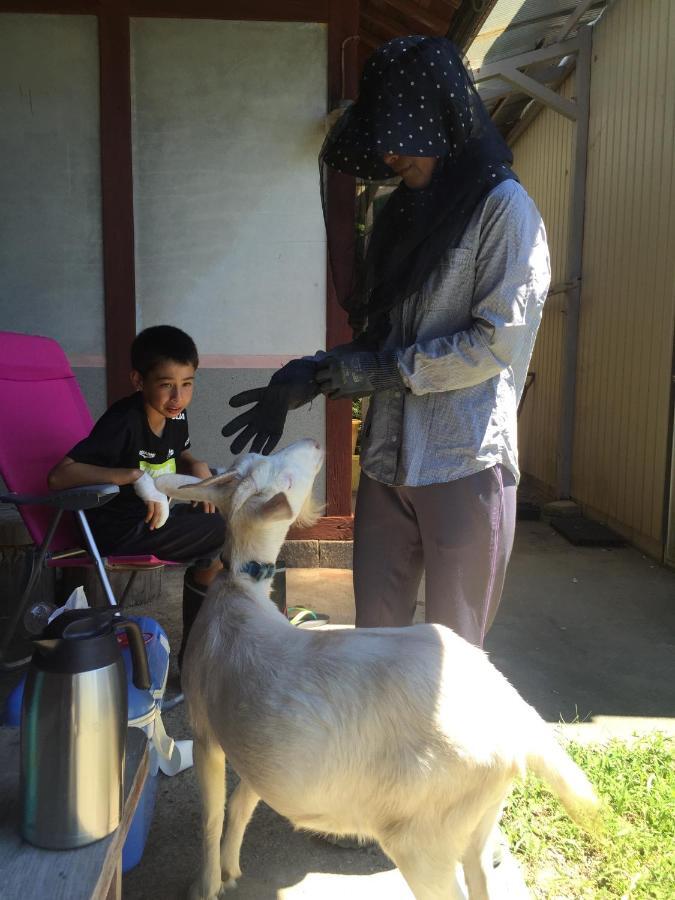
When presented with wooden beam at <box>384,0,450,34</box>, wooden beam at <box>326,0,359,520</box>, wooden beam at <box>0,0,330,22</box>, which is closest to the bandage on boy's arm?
wooden beam at <box>326,0,359,520</box>

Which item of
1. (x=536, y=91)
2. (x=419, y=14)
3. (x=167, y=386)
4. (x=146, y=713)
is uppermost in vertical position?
(x=536, y=91)

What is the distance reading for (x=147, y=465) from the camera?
3.30 m

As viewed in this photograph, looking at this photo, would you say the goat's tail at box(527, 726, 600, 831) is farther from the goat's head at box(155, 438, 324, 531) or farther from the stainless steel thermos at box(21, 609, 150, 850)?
the stainless steel thermos at box(21, 609, 150, 850)

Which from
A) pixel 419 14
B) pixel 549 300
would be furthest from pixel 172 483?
pixel 549 300

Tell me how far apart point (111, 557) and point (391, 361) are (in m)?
1.87

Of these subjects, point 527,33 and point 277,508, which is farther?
point 527,33

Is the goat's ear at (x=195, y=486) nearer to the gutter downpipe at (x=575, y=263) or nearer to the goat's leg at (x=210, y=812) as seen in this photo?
the goat's leg at (x=210, y=812)

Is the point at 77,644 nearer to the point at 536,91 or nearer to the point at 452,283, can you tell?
the point at 452,283

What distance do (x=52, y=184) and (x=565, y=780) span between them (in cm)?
474

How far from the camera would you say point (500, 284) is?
5.94 ft

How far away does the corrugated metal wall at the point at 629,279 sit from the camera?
18.9ft

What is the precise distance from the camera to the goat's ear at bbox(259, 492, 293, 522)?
173cm

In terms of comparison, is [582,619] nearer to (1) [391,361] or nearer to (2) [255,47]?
(1) [391,361]

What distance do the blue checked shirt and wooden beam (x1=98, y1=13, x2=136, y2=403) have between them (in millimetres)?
3180
